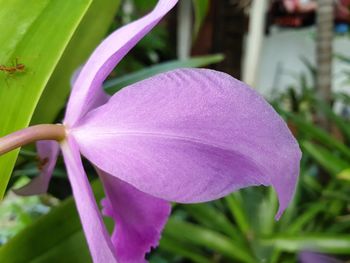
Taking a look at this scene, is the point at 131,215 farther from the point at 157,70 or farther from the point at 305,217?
the point at 305,217

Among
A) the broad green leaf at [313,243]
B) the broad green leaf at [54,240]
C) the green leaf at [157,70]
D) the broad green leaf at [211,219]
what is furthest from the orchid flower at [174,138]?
the broad green leaf at [211,219]

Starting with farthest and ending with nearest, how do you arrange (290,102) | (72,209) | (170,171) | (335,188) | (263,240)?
(290,102)
(335,188)
(263,240)
(72,209)
(170,171)

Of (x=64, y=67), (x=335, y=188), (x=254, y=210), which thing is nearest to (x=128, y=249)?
(x=64, y=67)

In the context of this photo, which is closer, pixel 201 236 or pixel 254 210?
pixel 201 236

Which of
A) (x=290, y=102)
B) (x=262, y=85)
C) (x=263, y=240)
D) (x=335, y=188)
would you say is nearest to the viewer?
(x=263, y=240)

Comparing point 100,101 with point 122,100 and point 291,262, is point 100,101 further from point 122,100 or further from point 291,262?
point 291,262

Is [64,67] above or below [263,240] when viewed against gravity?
above

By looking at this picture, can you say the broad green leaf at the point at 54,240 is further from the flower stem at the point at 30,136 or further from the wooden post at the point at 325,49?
the wooden post at the point at 325,49


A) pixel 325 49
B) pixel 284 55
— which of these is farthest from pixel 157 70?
pixel 284 55

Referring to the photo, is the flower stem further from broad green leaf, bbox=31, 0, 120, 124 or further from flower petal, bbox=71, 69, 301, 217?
broad green leaf, bbox=31, 0, 120, 124

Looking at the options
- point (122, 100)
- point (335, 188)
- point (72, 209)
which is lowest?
point (335, 188)
